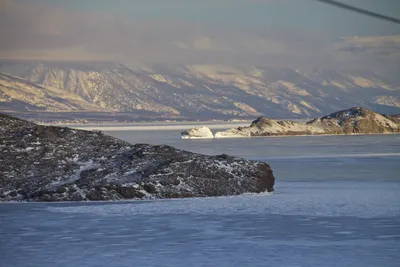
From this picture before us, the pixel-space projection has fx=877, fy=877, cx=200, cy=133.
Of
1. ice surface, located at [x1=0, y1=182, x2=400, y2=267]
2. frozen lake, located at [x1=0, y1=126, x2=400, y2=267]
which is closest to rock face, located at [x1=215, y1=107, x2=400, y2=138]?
frozen lake, located at [x1=0, y1=126, x2=400, y2=267]

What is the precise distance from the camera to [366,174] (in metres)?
29.3

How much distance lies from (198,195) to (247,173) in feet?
5.68

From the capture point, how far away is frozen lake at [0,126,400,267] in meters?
12.9

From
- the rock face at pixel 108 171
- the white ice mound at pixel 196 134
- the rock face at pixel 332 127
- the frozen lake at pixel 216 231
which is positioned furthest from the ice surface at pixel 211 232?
the rock face at pixel 332 127

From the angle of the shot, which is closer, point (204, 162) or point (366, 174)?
point (204, 162)

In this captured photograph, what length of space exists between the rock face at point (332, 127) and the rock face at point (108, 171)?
247 feet

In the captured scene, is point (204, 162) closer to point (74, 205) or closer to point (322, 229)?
point (74, 205)

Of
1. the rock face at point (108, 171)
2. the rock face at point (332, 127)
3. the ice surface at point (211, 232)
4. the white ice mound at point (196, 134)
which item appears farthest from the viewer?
the rock face at point (332, 127)

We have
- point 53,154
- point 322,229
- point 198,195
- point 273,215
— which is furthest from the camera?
point 53,154

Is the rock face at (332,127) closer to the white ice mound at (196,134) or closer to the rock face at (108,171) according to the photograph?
the white ice mound at (196,134)

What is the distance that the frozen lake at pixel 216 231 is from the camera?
506 inches

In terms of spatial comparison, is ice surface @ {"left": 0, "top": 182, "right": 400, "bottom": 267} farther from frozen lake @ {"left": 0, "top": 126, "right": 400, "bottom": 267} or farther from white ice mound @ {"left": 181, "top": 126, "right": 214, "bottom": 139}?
white ice mound @ {"left": 181, "top": 126, "right": 214, "bottom": 139}

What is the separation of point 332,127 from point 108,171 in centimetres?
8434

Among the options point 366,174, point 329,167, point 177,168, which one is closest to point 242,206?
point 177,168
